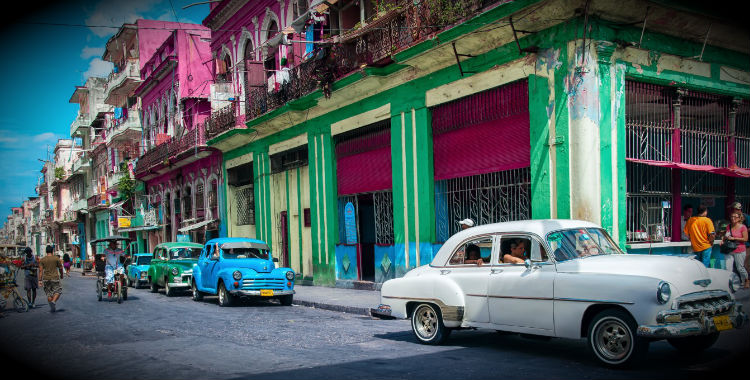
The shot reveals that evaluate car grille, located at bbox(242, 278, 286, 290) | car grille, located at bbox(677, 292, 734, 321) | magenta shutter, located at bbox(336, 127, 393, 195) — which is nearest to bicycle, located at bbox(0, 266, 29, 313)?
car grille, located at bbox(242, 278, 286, 290)

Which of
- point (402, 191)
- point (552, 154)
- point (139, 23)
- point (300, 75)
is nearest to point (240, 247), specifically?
point (402, 191)

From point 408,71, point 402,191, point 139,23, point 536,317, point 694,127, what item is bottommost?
point 536,317

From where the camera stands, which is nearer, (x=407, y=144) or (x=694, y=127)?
(x=694, y=127)

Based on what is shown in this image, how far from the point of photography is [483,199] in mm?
12469

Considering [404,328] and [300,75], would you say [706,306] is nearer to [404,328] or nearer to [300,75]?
[404,328]

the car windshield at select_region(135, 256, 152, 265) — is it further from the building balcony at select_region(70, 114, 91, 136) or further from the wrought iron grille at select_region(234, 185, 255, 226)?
the building balcony at select_region(70, 114, 91, 136)

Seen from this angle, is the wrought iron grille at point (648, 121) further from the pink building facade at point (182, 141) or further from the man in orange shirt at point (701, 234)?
the pink building facade at point (182, 141)

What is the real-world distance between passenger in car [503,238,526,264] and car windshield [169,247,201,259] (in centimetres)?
1398

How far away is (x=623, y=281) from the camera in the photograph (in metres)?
5.91

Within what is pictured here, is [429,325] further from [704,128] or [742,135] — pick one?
[742,135]

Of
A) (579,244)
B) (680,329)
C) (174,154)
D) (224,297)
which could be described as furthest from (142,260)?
(680,329)

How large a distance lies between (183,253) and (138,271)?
3766 millimetres

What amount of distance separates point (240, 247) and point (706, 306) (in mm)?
11288

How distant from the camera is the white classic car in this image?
5773mm
